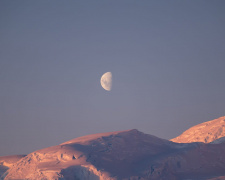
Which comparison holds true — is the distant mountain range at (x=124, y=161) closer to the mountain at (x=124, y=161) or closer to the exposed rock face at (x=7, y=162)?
the mountain at (x=124, y=161)

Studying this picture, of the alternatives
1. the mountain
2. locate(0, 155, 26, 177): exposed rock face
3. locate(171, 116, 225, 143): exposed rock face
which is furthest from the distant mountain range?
locate(171, 116, 225, 143): exposed rock face

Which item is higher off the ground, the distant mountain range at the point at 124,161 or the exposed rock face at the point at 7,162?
the exposed rock face at the point at 7,162

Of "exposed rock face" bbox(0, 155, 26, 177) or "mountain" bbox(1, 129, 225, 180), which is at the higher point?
"exposed rock face" bbox(0, 155, 26, 177)

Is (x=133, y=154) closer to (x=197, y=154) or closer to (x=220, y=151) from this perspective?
(x=197, y=154)

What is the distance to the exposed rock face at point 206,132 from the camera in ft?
221

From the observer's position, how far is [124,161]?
45844 mm

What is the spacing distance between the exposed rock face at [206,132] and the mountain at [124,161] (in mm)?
13742


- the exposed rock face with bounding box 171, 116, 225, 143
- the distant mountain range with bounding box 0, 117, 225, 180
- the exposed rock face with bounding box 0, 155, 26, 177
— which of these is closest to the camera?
the distant mountain range with bounding box 0, 117, 225, 180

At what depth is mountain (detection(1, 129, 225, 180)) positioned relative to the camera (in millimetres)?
42188

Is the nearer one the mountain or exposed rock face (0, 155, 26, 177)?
the mountain

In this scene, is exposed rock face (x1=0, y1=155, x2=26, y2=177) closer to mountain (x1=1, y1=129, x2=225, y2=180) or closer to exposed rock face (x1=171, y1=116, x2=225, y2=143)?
mountain (x1=1, y1=129, x2=225, y2=180)

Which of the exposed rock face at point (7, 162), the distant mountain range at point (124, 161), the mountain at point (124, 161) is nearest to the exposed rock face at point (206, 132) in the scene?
the mountain at point (124, 161)

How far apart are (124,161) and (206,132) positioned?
33409mm

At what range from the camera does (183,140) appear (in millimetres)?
78375
